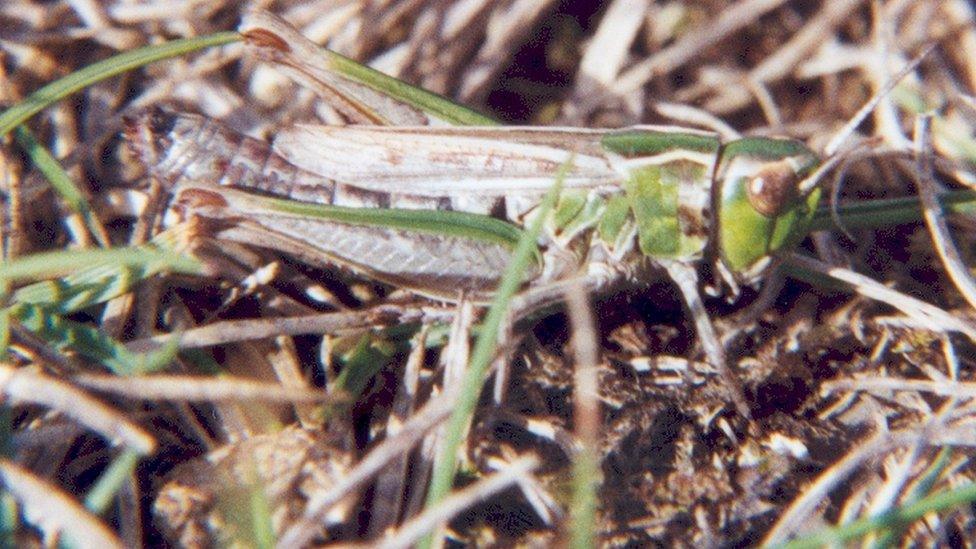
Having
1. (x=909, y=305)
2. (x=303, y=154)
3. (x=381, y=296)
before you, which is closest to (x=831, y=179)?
(x=909, y=305)

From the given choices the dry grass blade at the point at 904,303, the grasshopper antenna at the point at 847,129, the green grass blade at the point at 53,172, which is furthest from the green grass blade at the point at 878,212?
the green grass blade at the point at 53,172

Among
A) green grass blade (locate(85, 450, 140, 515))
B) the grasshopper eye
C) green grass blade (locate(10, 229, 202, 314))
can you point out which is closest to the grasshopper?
the grasshopper eye

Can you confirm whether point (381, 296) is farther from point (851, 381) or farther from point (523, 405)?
point (851, 381)

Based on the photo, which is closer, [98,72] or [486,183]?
[98,72]

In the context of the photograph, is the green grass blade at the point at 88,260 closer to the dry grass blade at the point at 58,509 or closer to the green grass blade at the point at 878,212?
the dry grass blade at the point at 58,509

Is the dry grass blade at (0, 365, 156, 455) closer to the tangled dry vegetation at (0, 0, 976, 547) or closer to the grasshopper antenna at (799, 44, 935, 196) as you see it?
the tangled dry vegetation at (0, 0, 976, 547)

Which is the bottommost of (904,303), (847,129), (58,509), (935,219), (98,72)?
(58,509)

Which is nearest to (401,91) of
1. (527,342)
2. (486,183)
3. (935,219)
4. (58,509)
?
(486,183)

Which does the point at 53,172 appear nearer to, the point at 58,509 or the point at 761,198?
the point at 58,509
